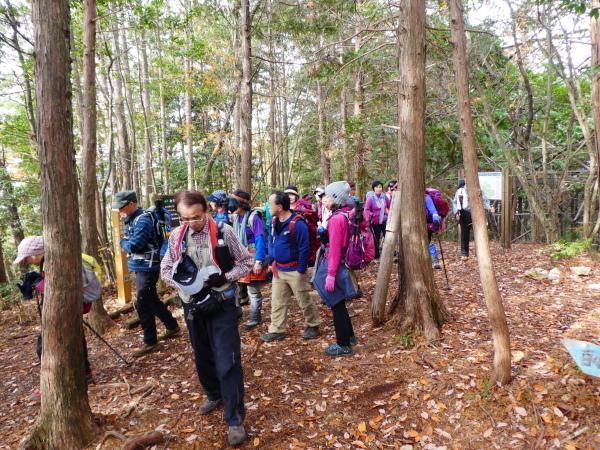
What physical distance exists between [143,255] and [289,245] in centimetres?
206

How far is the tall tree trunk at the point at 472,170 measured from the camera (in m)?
3.07

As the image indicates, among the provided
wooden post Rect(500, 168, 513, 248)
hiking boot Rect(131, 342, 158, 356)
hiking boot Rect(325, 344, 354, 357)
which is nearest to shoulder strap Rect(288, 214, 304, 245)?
hiking boot Rect(325, 344, 354, 357)

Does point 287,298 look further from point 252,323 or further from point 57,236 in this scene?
point 57,236

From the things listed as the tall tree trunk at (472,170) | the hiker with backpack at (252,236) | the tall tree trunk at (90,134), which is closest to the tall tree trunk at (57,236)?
the hiker with backpack at (252,236)

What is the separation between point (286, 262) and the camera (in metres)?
4.86

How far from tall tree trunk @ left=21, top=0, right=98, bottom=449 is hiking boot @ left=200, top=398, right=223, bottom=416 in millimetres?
978

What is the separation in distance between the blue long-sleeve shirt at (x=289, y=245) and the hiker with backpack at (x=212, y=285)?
1.46 metres

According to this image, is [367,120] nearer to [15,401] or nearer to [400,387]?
[400,387]

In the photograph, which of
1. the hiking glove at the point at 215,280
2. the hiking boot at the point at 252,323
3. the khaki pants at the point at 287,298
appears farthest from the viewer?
the hiking boot at the point at 252,323

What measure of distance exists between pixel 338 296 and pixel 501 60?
1022 cm

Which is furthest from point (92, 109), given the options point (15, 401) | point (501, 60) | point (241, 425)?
point (501, 60)

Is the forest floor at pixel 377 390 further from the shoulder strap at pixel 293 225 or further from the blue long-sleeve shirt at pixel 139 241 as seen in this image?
the shoulder strap at pixel 293 225

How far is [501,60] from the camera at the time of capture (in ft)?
34.4

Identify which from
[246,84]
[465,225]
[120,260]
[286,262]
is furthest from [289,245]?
[465,225]
